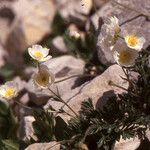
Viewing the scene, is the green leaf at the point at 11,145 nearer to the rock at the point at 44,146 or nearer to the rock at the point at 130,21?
the rock at the point at 44,146

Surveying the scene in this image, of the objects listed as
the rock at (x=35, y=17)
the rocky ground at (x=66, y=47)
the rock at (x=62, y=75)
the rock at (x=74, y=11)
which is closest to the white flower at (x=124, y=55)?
the rocky ground at (x=66, y=47)

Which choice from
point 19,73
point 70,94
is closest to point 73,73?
point 70,94

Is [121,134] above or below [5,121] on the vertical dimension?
above

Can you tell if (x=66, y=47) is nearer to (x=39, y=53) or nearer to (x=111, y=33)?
(x=39, y=53)

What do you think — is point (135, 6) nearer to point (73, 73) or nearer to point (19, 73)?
point (73, 73)

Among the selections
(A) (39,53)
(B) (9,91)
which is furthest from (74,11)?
(A) (39,53)
